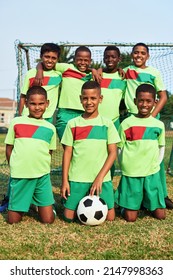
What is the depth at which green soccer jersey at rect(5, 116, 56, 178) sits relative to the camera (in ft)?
12.3

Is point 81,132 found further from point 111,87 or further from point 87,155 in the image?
point 111,87

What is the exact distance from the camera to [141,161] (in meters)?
3.95

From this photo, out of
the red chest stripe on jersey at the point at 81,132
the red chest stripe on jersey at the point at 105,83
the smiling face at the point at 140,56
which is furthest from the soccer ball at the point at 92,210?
the smiling face at the point at 140,56

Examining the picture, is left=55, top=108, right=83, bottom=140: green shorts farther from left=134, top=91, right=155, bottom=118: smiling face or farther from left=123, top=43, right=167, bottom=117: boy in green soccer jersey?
left=134, top=91, right=155, bottom=118: smiling face

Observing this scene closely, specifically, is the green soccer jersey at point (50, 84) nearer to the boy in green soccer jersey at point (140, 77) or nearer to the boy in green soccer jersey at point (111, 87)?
the boy in green soccer jersey at point (111, 87)

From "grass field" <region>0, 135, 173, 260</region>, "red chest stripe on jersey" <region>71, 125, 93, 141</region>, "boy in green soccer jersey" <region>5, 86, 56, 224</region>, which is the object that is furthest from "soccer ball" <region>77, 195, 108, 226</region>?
"red chest stripe on jersey" <region>71, 125, 93, 141</region>

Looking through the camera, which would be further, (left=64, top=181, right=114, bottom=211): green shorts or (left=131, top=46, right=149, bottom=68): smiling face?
(left=131, top=46, right=149, bottom=68): smiling face

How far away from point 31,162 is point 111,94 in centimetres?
138

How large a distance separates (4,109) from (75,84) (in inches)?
2158

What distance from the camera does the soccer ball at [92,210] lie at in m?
3.59

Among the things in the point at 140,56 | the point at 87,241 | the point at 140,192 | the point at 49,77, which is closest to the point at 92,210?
the point at 87,241

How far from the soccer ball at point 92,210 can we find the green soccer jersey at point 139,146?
1.64 feet

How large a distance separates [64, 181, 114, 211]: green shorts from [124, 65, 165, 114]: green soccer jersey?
114 centimetres
